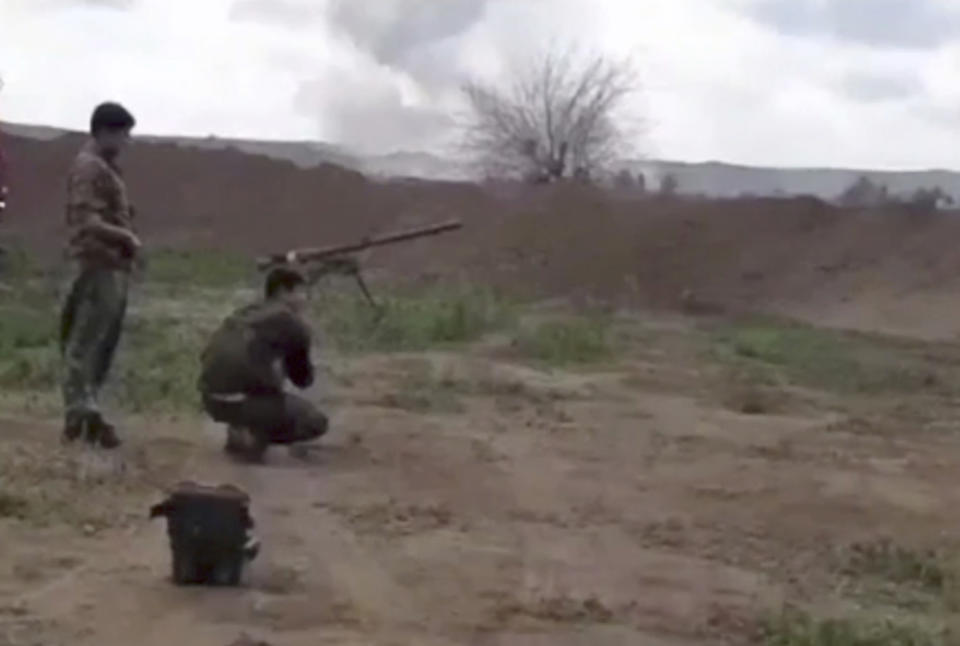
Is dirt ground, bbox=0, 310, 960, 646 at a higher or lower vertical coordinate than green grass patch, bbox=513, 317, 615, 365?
higher

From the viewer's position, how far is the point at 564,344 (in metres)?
21.6

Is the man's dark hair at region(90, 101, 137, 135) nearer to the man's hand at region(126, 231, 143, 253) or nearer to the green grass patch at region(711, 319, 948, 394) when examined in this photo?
the man's hand at region(126, 231, 143, 253)

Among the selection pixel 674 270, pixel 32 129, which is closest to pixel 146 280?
pixel 674 270

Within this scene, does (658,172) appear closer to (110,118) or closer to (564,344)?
(564,344)

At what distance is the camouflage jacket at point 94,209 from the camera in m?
11.8

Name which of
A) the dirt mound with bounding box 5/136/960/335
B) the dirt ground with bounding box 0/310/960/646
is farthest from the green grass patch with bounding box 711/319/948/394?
the dirt mound with bounding box 5/136/960/335

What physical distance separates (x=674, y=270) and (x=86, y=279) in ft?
83.4

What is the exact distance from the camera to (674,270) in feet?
121

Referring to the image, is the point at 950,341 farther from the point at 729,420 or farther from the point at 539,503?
the point at 539,503

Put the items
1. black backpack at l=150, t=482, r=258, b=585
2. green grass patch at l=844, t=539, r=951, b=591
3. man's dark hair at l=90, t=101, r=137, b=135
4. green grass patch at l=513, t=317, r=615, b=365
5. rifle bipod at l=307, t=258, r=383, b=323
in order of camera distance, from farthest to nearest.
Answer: green grass patch at l=513, t=317, r=615, b=365 → rifle bipod at l=307, t=258, r=383, b=323 → man's dark hair at l=90, t=101, r=137, b=135 → green grass patch at l=844, t=539, r=951, b=591 → black backpack at l=150, t=482, r=258, b=585

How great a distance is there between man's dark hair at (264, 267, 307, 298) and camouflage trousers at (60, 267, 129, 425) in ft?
2.51

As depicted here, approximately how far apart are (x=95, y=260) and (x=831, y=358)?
12.4 metres

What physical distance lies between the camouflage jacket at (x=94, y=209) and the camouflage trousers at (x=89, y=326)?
0.28 feet

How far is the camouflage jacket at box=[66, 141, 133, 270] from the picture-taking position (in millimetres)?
11773
